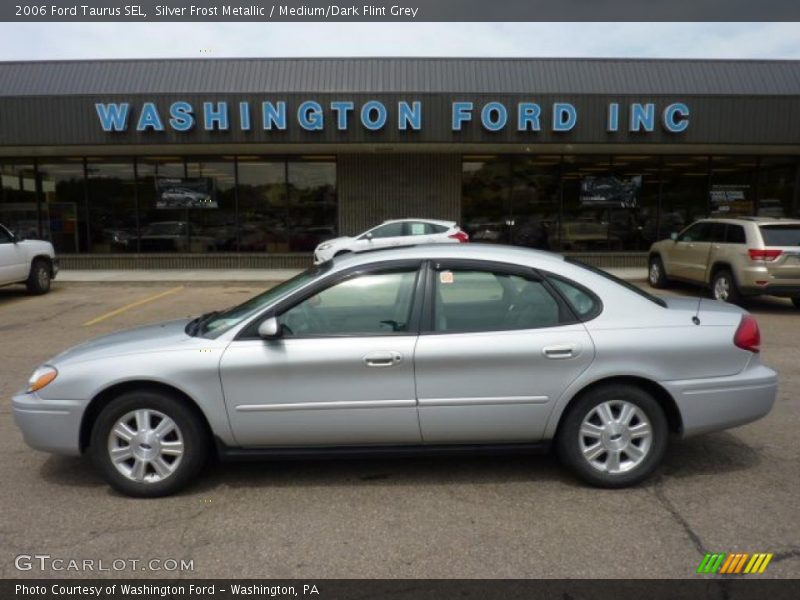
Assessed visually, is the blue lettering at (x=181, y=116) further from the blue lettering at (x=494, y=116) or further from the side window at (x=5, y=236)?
the blue lettering at (x=494, y=116)

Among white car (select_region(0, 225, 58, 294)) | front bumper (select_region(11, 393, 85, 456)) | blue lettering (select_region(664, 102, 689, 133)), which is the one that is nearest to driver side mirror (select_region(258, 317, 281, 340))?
front bumper (select_region(11, 393, 85, 456))

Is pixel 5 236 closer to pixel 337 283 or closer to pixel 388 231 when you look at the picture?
pixel 388 231

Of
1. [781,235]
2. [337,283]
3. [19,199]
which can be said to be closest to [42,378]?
[337,283]

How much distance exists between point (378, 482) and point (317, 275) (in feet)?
4.51

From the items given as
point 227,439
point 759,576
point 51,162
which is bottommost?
point 759,576

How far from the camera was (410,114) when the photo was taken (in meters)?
15.1

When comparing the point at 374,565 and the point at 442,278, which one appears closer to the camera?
the point at 374,565

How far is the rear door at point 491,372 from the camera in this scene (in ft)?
12.6

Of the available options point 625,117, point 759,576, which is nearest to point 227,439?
point 759,576

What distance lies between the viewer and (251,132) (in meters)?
15.2

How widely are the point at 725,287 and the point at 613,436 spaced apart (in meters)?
9.07
